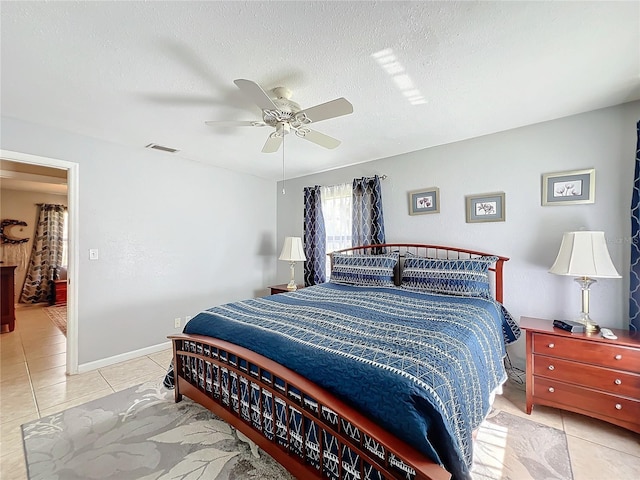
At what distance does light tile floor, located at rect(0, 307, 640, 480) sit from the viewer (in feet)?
5.37

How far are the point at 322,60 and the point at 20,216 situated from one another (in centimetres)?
764

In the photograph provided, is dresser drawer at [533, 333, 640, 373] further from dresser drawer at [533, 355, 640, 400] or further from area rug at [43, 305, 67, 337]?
area rug at [43, 305, 67, 337]

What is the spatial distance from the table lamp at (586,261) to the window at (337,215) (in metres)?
2.34

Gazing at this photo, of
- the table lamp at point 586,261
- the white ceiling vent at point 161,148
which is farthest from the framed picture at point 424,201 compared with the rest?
the white ceiling vent at point 161,148

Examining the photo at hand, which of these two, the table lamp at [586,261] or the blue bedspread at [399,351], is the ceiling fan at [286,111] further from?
the table lamp at [586,261]

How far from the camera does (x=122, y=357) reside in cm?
310

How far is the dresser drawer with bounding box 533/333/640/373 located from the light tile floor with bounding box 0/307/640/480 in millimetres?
475

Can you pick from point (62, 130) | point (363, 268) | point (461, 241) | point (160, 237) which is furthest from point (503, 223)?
point (62, 130)


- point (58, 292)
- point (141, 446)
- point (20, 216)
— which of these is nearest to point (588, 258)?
point (141, 446)

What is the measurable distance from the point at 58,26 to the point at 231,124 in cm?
95

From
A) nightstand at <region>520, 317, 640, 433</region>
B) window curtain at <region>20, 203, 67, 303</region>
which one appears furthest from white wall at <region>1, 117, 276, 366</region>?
window curtain at <region>20, 203, 67, 303</region>

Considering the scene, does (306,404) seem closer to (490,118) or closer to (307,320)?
(307,320)

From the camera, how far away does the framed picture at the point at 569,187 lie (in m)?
2.34

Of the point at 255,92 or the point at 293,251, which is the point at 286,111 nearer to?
the point at 255,92
